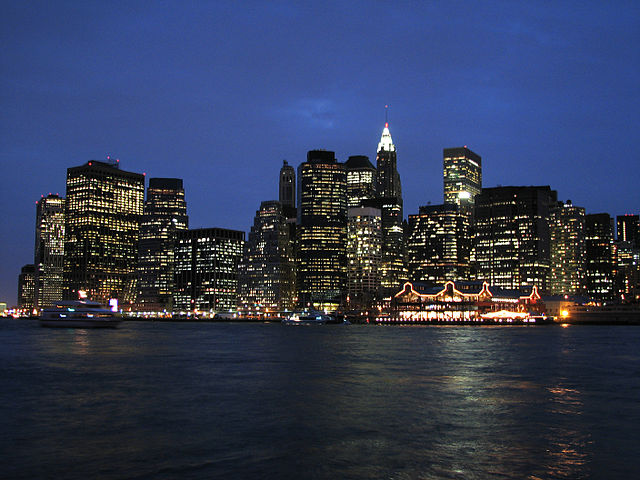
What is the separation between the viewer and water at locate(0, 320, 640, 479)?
26.6 m

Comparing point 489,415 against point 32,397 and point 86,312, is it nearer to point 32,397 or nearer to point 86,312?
point 32,397

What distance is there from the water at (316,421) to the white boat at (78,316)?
A: 110931mm

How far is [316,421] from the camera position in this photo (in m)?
36.1

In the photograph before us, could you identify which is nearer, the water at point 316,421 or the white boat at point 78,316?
the water at point 316,421

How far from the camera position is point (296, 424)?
35375 mm

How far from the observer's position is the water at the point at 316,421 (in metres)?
26.6

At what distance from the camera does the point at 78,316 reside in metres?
177

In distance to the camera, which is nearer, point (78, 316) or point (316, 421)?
point (316, 421)

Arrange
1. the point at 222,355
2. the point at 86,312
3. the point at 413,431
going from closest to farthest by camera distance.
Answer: the point at 413,431
the point at 222,355
the point at 86,312

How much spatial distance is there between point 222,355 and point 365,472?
188 feet

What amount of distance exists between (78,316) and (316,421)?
506 ft

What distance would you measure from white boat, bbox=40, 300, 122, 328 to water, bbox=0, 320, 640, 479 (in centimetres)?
11093

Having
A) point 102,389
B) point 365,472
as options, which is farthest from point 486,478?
point 102,389

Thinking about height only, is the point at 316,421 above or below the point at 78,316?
below
